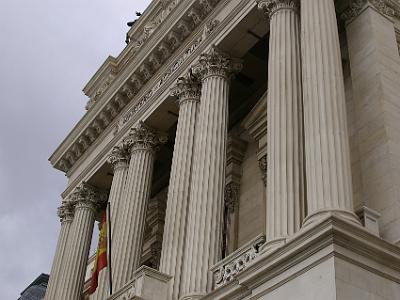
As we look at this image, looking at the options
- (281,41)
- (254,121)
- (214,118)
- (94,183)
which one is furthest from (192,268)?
(94,183)

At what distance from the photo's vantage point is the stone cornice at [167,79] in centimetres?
2156

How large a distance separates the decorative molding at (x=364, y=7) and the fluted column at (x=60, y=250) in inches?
622

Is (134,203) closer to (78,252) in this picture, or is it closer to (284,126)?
(78,252)

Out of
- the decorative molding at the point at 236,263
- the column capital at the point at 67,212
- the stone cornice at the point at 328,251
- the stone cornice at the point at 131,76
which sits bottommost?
the stone cornice at the point at 328,251

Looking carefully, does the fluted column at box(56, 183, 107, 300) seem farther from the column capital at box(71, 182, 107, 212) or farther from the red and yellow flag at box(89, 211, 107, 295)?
the red and yellow flag at box(89, 211, 107, 295)

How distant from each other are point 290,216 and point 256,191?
8930mm

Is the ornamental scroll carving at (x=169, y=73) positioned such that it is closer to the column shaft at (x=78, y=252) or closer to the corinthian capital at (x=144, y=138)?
the corinthian capital at (x=144, y=138)

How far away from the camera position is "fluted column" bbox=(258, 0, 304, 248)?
575 inches

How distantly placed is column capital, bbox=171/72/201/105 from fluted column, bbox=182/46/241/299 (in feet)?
1.87

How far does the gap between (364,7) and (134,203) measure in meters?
10.2

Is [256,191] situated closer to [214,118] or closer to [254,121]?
[254,121]

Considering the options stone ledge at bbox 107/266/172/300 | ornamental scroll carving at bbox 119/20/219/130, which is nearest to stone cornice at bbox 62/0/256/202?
ornamental scroll carving at bbox 119/20/219/130

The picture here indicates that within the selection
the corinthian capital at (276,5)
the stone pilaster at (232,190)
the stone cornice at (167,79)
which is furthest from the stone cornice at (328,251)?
the stone cornice at (167,79)

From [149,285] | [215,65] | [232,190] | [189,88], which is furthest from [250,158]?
[149,285]
